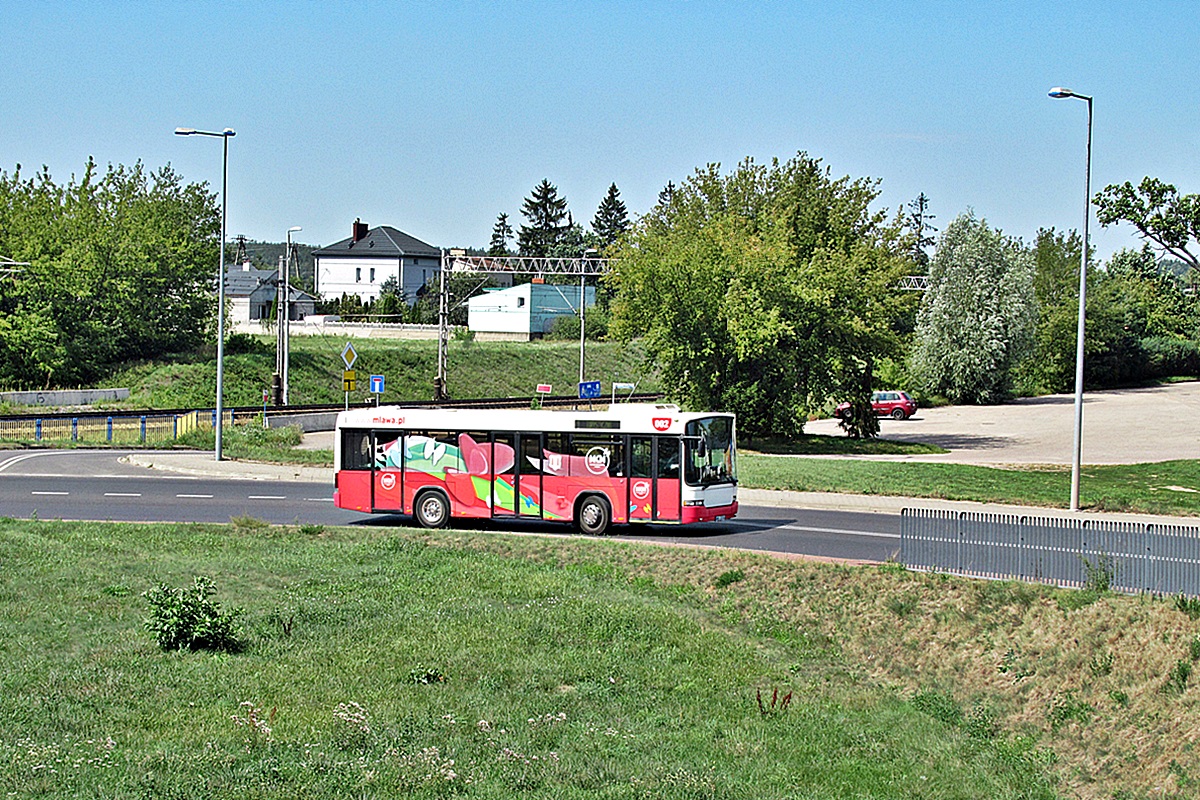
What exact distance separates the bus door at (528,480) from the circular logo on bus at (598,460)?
99 centimetres

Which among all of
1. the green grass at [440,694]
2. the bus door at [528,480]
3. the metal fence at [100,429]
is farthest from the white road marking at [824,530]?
the metal fence at [100,429]

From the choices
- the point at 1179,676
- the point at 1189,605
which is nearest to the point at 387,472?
the point at 1189,605

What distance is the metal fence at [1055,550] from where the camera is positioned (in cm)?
1683

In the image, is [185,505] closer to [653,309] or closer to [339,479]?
[339,479]

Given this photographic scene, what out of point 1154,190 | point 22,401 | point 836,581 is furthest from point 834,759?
point 22,401

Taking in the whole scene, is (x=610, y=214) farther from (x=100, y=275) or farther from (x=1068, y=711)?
(x=1068, y=711)

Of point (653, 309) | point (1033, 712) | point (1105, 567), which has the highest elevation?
point (653, 309)

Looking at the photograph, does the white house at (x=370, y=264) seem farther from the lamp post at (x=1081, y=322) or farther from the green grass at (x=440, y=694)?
the green grass at (x=440, y=694)

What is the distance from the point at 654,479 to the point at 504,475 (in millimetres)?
2965

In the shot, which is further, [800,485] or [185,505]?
[800,485]

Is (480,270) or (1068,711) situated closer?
(1068,711)

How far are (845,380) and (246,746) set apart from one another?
1512 inches

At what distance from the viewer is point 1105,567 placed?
682 inches

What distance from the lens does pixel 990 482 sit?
104 feet
